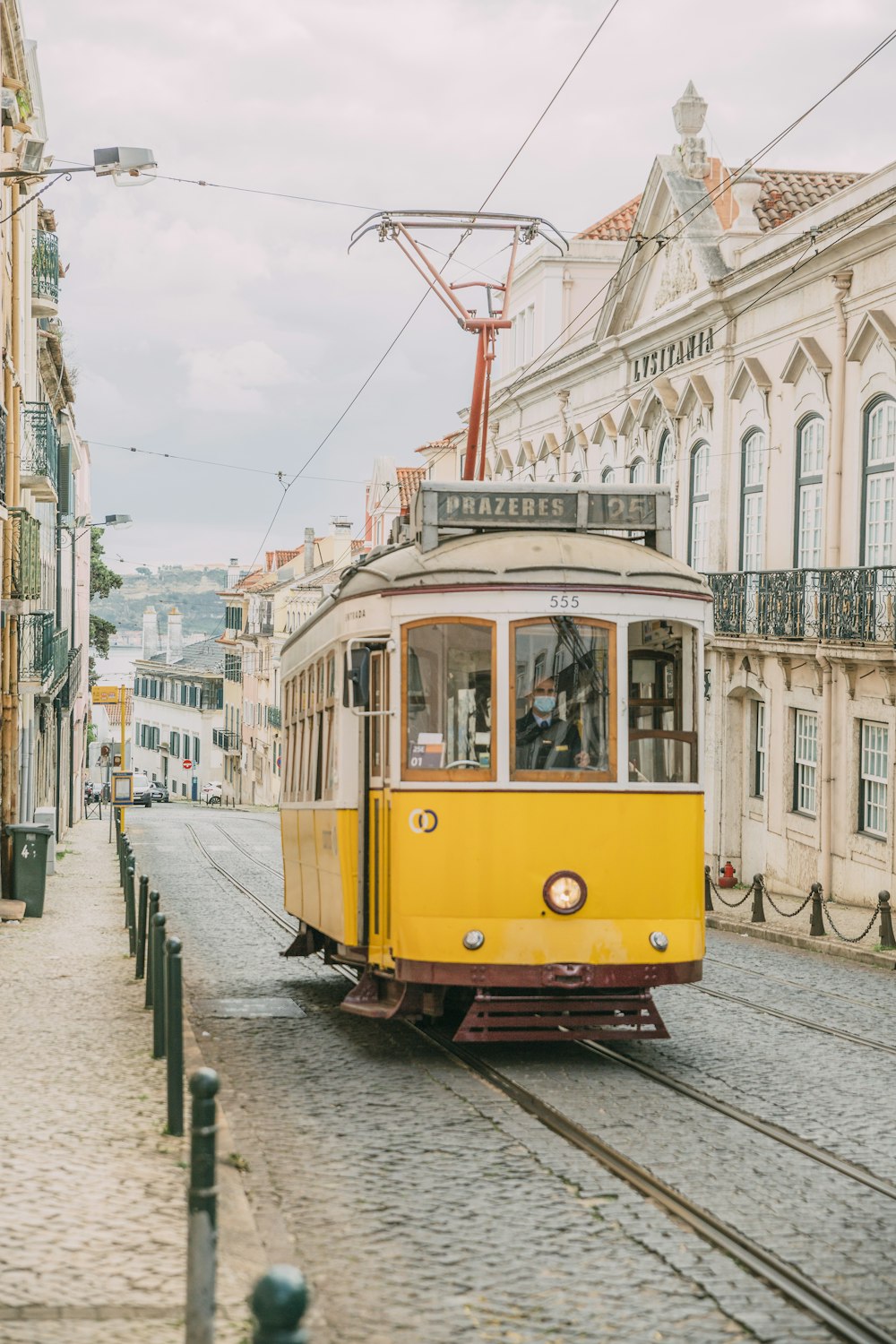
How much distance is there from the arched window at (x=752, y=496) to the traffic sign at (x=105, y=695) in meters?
33.5

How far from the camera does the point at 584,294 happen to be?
141 ft

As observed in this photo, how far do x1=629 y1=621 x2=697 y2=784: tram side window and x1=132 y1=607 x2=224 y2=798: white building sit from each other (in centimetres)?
9026

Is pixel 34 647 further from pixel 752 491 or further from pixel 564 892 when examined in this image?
pixel 564 892

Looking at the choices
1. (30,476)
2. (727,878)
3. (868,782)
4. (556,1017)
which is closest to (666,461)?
(727,878)

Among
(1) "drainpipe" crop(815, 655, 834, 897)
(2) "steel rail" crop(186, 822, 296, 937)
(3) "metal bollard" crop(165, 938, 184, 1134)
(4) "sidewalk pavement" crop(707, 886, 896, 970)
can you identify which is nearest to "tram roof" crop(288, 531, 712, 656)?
(3) "metal bollard" crop(165, 938, 184, 1134)

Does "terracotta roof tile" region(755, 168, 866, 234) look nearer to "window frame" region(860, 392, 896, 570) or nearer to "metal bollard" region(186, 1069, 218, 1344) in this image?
"window frame" region(860, 392, 896, 570)

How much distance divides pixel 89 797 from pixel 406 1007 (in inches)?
2967

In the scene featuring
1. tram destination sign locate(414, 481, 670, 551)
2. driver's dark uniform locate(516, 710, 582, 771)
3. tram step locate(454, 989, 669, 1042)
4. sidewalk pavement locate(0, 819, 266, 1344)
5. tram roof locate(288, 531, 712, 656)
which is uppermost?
tram destination sign locate(414, 481, 670, 551)

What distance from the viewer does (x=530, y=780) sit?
10.7 meters

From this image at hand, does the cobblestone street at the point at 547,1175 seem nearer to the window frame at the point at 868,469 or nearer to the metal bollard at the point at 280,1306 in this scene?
the metal bollard at the point at 280,1306

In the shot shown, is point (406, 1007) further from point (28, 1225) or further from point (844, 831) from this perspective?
point (844, 831)

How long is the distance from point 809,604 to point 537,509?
50.3 feet

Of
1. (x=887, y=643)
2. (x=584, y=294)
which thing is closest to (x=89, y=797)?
(x=584, y=294)

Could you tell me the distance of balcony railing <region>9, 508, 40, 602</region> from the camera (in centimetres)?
2630
